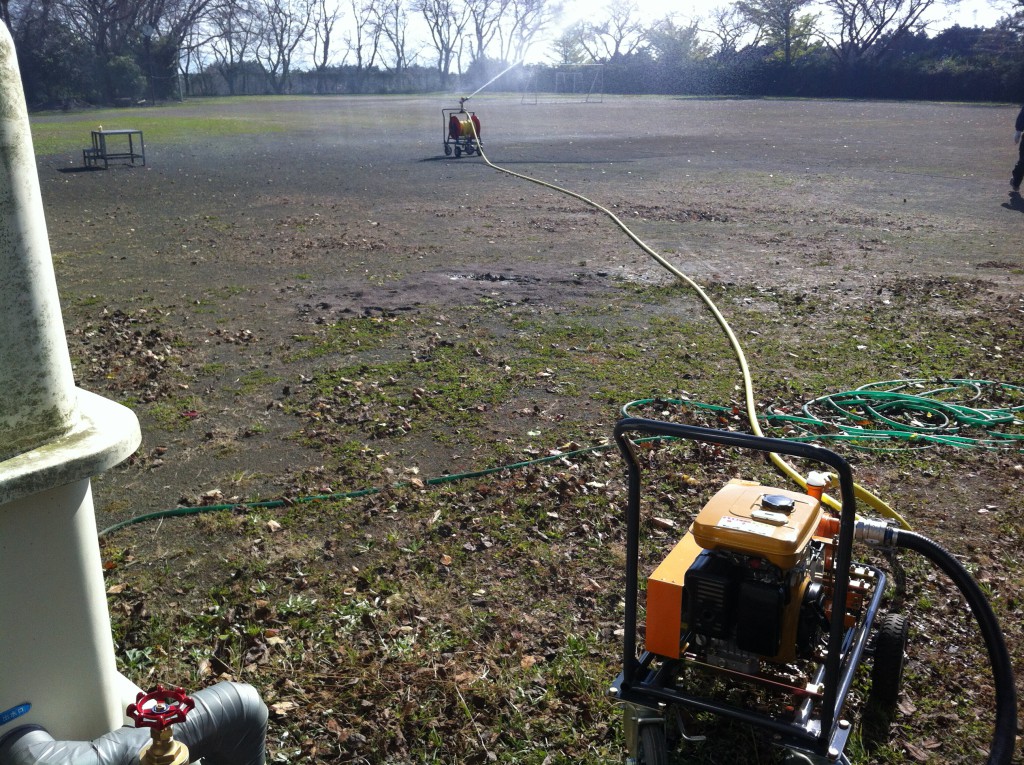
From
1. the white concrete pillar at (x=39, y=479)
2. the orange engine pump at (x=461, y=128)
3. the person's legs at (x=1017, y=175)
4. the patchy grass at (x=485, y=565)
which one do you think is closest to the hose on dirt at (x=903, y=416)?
the patchy grass at (x=485, y=565)

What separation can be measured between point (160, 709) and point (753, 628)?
1.79m

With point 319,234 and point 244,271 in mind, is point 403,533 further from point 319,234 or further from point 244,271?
point 319,234

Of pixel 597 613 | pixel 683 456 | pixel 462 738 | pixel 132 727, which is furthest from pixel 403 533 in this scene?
pixel 132 727

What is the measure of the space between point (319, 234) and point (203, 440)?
8260 mm

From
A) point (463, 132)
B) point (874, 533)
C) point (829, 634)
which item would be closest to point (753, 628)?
point (829, 634)

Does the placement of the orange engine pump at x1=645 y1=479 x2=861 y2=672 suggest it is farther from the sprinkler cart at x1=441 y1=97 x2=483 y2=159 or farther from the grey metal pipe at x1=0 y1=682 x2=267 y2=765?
the sprinkler cart at x1=441 y1=97 x2=483 y2=159

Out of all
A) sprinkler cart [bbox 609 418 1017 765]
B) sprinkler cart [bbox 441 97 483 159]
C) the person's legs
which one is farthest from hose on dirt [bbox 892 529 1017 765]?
sprinkler cart [bbox 441 97 483 159]

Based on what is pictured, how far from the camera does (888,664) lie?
10.6 ft

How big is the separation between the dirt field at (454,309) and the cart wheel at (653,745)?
0.40m

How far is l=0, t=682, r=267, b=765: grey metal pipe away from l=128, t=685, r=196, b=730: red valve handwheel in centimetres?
7

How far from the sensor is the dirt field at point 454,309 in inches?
199

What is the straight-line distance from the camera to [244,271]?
1112cm

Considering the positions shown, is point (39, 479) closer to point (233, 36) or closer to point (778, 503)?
point (778, 503)

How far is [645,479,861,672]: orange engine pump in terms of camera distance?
2770 mm
